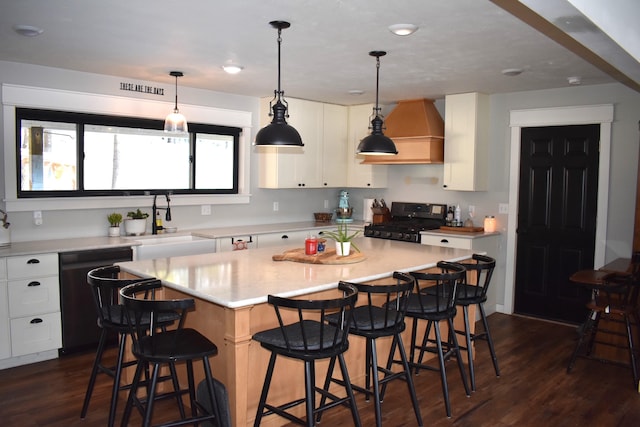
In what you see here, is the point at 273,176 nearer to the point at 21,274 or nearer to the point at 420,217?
the point at 420,217

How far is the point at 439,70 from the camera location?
441cm

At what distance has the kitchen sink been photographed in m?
4.57

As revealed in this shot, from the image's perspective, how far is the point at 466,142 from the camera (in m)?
A: 5.58

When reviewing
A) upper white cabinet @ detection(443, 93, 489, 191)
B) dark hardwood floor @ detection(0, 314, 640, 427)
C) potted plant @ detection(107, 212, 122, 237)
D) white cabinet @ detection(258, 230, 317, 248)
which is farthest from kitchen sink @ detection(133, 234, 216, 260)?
upper white cabinet @ detection(443, 93, 489, 191)

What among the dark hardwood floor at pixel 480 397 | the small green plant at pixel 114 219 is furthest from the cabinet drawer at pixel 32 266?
the small green plant at pixel 114 219

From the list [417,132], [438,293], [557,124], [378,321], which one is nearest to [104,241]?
[378,321]

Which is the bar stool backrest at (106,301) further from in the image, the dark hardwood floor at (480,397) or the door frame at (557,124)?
the door frame at (557,124)

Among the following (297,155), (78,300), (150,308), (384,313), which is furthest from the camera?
(297,155)

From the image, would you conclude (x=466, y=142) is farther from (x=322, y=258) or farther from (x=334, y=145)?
(x=322, y=258)

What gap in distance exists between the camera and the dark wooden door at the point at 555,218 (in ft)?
16.8

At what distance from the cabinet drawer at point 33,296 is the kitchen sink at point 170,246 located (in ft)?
2.24

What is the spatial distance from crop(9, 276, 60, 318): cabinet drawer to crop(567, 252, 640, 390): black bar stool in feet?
13.0

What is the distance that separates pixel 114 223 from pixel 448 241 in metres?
3.26

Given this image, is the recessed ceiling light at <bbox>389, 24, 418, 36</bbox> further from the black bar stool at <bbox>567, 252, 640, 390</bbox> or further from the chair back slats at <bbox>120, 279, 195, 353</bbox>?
the black bar stool at <bbox>567, 252, 640, 390</bbox>
